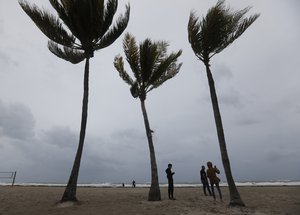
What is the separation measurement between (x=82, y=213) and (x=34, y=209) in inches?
76.8

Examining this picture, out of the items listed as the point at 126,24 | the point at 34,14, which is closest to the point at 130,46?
the point at 126,24

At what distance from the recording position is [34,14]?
12320 millimetres

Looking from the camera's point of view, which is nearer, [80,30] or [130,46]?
[80,30]

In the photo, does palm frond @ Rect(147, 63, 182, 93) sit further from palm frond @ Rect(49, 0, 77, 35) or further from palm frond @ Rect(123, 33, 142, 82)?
palm frond @ Rect(49, 0, 77, 35)

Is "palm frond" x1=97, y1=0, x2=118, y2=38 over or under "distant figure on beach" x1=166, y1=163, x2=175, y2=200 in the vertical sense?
over

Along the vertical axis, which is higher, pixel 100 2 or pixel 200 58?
pixel 100 2

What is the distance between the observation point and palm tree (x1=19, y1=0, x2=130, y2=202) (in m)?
12.2

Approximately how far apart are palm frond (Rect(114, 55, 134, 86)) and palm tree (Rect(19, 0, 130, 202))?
91.3 inches

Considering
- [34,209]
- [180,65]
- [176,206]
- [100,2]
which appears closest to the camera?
[34,209]

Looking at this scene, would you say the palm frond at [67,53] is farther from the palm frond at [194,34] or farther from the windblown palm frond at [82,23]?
the palm frond at [194,34]

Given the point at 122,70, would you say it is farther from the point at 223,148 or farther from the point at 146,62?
the point at 223,148

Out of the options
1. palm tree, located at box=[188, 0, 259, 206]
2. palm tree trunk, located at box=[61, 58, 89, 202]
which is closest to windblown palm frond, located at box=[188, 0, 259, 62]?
palm tree, located at box=[188, 0, 259, 206]

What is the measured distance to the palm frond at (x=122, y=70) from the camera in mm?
15602

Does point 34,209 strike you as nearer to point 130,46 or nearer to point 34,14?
point 34,14
